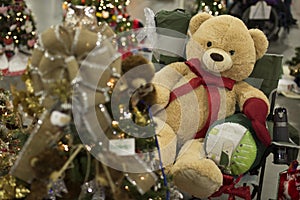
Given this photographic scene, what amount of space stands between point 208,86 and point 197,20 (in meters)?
0.36

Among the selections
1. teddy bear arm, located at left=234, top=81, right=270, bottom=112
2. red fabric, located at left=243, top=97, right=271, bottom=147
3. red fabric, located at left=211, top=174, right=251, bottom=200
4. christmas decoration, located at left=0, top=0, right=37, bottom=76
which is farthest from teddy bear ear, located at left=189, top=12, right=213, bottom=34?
christmas decoration, located at left=0, top=0, right=37, bottom=76

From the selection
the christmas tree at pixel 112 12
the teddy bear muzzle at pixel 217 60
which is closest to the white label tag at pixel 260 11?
the christmas tree at pixel 112 12

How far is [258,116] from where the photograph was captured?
223 centimetres

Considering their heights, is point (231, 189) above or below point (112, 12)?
below

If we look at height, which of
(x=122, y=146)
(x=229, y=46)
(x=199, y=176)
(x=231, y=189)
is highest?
(x=229, y=46)

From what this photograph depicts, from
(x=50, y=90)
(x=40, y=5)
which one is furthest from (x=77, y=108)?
(x=40, y=5)

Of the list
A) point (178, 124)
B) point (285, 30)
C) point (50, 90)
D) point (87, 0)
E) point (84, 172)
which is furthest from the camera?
point (285, 30)

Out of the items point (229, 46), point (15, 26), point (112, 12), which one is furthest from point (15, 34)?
point (229, 46)

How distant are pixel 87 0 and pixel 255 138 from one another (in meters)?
2.05

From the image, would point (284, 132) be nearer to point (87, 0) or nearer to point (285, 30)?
point (87, 0)

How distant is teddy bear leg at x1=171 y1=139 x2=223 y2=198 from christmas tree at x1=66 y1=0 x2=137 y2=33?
1.91 metres

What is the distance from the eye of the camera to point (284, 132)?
2270 mm

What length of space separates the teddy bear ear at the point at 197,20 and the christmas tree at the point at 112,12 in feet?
4.71

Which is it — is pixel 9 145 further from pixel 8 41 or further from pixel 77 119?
pixel 8 41
